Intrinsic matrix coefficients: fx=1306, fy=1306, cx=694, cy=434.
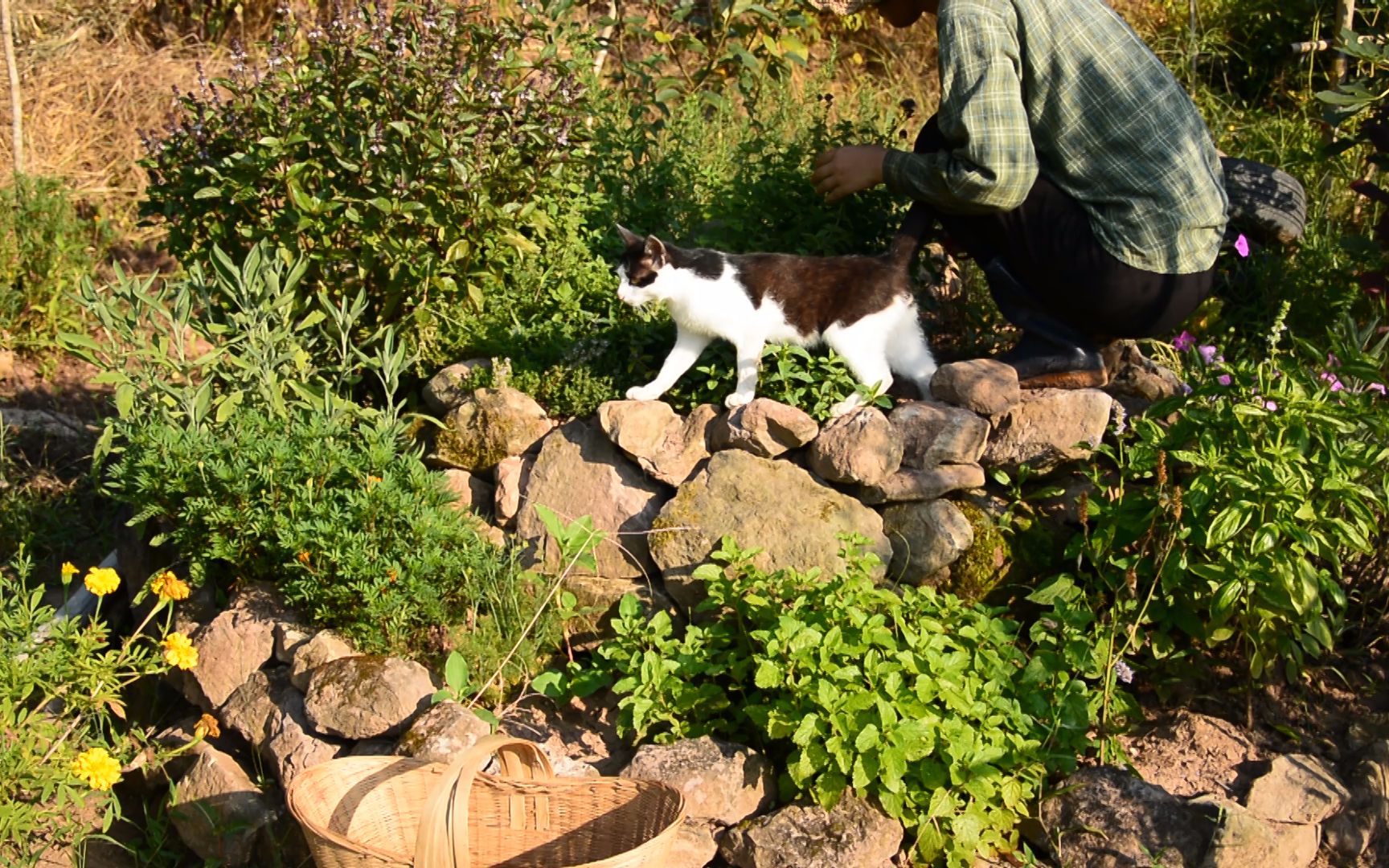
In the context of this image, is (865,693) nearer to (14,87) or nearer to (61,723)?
(61,723)

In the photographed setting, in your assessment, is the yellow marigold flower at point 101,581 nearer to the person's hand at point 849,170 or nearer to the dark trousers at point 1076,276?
the person's hand at point 849,170

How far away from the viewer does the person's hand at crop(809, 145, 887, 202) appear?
4.47 metres

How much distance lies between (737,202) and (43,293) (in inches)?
157

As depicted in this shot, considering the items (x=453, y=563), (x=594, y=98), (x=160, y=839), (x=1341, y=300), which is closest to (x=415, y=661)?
(x=453, y=563)

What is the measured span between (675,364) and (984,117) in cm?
128

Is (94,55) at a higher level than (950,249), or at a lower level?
lower

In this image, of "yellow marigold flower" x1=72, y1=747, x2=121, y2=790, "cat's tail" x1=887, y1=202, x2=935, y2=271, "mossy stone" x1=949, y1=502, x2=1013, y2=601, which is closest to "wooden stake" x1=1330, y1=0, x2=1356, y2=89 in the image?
"cat's tail" x1=887, y1=202, x2=935, y2=271

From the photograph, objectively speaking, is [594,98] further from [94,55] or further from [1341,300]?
[94,55]

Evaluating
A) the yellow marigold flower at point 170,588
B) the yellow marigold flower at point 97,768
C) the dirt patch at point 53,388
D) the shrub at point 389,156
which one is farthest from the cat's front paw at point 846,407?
the dirt patch at point 53,388

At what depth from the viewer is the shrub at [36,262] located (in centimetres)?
677

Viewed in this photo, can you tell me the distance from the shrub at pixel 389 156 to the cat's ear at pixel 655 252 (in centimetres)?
73

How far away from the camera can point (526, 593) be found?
13.7ft

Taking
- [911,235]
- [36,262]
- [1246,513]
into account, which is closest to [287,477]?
[911,235]

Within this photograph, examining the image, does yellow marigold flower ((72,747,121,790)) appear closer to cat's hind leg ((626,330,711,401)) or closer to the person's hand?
cat's hind leg ((626,330,711,401))
